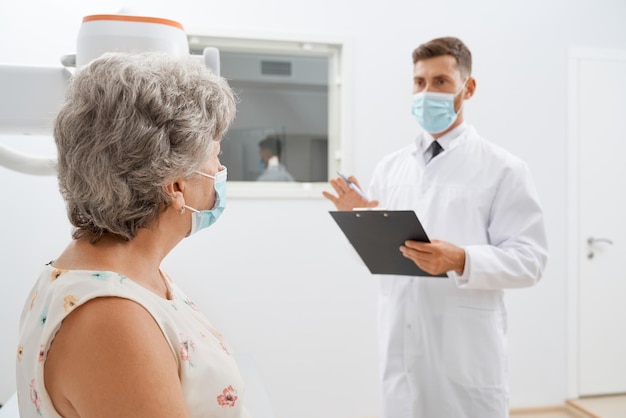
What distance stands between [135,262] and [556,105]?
292 centimetres

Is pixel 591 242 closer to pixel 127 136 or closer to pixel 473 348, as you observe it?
pixel 473 348

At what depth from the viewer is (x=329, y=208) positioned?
2.99 meters

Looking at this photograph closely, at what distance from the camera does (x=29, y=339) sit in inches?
32.1

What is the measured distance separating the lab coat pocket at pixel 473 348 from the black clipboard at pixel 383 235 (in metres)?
0.16

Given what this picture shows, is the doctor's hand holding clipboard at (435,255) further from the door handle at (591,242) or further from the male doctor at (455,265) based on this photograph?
the door handle at (591,242)

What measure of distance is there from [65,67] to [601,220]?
3.17 m

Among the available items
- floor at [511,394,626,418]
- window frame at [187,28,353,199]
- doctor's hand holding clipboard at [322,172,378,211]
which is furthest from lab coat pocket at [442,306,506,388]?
floor at [511,394,626,418]

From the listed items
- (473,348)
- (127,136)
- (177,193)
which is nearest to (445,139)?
(473,348)

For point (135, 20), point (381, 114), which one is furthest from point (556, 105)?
point (135, 20)

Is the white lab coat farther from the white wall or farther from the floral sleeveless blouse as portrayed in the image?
the white wall

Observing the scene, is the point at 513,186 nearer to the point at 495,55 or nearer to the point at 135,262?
the point at 135,262

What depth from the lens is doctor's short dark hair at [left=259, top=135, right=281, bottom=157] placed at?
9.76 feet

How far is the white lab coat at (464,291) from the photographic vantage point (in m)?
1.73

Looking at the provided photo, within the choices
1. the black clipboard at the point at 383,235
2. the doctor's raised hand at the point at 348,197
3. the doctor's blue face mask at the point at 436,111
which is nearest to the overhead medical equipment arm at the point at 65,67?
the black clipboard at the point at 383,235
